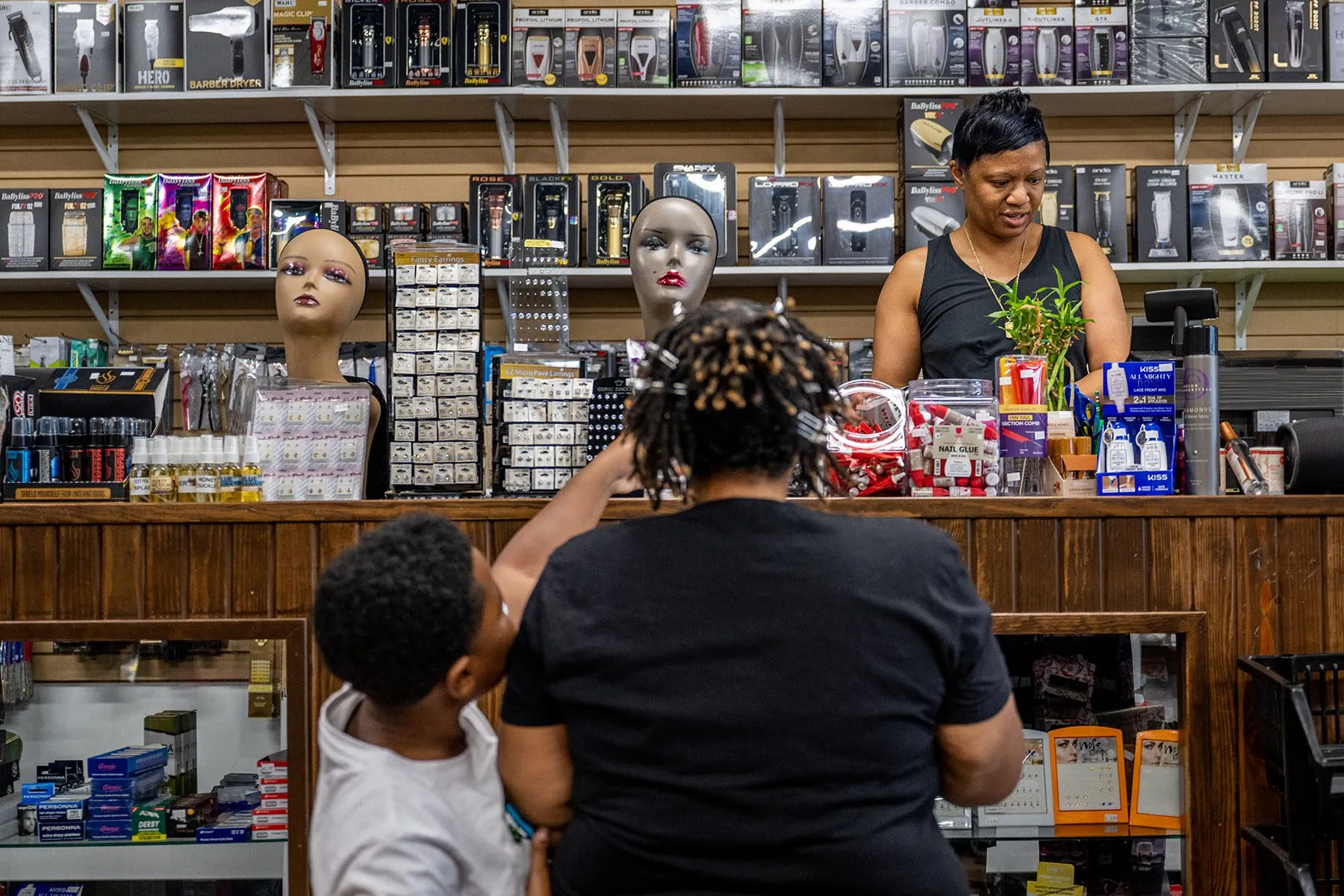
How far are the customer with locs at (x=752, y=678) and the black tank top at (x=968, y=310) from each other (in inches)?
62.0

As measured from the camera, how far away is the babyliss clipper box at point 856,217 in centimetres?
392

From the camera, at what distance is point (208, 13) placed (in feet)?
13.1

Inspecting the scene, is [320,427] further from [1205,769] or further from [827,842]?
[1205,769]

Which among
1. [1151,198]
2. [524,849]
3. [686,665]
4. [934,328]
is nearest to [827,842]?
[686,665]

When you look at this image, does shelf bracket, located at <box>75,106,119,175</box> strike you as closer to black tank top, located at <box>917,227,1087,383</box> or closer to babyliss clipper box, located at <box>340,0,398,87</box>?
babyliss clipper box, located at <box>340,0,398,87</box>

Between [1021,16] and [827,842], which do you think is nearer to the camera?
[827,842]

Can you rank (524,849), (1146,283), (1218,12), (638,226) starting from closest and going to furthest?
(524,849), (638,226), (1218,12), (1146,283)

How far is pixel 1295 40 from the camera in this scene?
3.88 meters

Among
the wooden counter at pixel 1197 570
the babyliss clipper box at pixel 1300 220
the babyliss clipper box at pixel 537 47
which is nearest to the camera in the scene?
the wooden counter at pixel 1197 570

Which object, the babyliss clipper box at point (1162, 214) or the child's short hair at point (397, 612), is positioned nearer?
the child's short hair at point (397, 612)

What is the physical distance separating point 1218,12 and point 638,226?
7.96 feet

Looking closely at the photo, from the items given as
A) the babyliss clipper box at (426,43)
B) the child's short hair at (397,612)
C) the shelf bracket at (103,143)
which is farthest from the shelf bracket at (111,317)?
the child's short hair at (397,612)

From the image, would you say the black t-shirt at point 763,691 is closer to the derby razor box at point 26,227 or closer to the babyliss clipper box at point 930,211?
the babyliss clipper box at point 930,211

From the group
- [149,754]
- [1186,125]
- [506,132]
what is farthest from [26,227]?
[1186,125]
